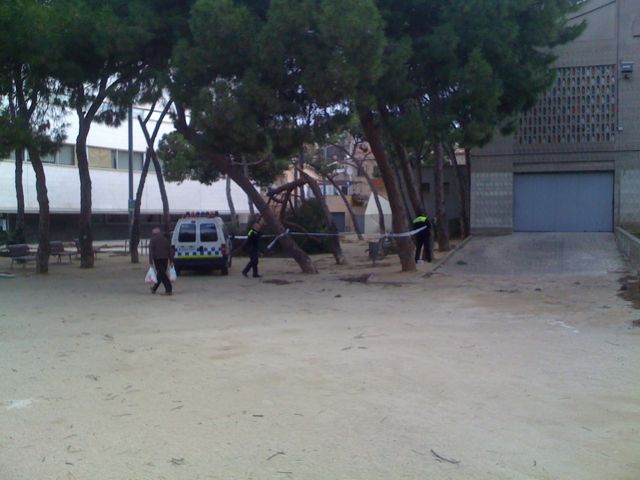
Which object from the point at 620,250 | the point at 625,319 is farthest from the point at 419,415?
the point at 620,250

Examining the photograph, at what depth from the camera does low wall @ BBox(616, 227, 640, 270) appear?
19.4 metres

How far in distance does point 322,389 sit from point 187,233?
597 inches

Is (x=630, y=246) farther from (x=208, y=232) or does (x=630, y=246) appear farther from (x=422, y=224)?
(x=208, y=232)

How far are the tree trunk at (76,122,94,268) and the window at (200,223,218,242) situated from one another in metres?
5.11

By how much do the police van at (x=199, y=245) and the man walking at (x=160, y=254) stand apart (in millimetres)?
5377

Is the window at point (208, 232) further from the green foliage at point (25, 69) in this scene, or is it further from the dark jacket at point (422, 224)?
the dark jacket at point (422, 224)

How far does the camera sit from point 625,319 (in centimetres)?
1226

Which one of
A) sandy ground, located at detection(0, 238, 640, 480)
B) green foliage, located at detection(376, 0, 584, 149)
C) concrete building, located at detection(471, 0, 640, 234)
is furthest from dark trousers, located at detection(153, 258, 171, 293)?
concrete building, located at detection(471, 0, 640, 234)

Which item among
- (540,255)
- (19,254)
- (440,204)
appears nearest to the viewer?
(540,255)

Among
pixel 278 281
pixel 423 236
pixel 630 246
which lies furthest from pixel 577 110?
pixel 278 281

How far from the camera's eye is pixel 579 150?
2825 centimetres

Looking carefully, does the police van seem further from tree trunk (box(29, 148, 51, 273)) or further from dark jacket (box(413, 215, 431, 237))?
dark jacket (box(413, 215, 431, 237))

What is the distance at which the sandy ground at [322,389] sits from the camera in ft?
18.7

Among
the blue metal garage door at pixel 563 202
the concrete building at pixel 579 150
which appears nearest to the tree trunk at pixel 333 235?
the concrete building at pixel 579 150
